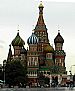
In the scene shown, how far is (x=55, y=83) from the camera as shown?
154500 millimetres

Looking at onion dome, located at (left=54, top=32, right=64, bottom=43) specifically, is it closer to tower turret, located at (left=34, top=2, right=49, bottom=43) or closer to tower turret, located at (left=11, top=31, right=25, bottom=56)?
tower turret, located at (left=34, top=2, right=49, bottom=43)

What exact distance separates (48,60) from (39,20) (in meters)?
16.8

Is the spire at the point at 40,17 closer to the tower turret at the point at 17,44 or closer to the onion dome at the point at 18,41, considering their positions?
the onion dome at the point at 18,41

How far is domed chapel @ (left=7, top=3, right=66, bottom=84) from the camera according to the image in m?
153

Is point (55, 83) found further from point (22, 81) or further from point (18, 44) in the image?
point (22, 81)

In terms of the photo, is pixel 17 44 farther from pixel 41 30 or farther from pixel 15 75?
pixel 15 75

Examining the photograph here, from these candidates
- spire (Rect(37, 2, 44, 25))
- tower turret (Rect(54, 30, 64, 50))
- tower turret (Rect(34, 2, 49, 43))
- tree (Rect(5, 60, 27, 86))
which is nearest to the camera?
tree (Rect(5, 60, 27, 86))

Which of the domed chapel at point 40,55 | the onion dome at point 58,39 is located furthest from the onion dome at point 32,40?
the onion dome at point 58,39

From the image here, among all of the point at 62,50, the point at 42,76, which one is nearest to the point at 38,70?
the point at 42,76

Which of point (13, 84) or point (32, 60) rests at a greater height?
point (32, 60)

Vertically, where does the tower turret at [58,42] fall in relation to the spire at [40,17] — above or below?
below

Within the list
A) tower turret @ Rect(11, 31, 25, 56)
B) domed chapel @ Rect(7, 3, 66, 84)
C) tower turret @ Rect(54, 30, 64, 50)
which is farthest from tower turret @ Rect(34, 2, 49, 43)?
tower turret @ Rect(11, 31, 25, 56)

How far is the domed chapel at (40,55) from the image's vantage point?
502 feet

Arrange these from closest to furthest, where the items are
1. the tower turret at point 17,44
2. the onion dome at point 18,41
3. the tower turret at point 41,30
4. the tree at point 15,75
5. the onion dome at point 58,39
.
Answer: the tree at point 15,75 < the onion dome at point 18,41 < the tower turret at point 17,44 < the tower turret at point 41,30 < the onion dome at point 58,39
